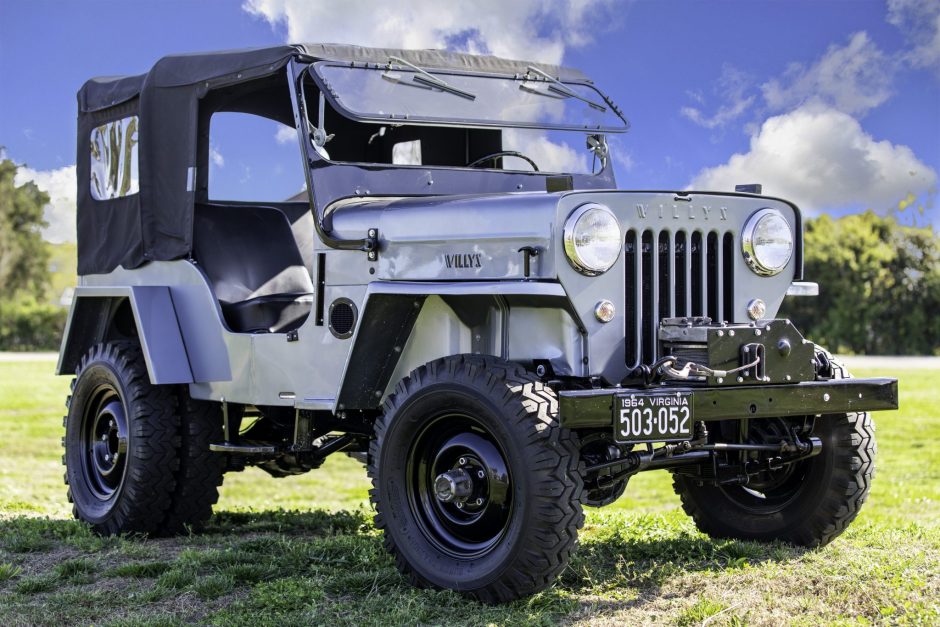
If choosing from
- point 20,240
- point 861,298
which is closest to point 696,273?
point 861,298

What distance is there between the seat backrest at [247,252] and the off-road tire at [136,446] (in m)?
0.76

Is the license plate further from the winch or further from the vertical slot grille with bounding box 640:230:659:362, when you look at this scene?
the vertical slot grille with bounding box 640:230:659:362

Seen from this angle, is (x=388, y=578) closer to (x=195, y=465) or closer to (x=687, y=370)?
(x=687, y=370)

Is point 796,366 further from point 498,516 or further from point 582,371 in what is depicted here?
point 498,516

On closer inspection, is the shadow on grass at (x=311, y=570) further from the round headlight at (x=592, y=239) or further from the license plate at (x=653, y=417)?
the round headlight at (x=592, y=239)

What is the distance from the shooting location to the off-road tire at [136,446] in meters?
7.73

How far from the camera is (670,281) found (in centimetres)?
603

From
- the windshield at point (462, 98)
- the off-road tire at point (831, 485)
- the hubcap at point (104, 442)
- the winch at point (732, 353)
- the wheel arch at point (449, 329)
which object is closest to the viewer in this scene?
the winch at point (732, 353)

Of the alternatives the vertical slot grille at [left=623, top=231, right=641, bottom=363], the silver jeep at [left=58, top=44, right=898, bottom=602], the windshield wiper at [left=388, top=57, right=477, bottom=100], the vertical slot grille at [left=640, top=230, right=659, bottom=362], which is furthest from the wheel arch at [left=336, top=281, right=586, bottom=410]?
the windshield wiper at [left=388, top=57, right=477, bottom=100]

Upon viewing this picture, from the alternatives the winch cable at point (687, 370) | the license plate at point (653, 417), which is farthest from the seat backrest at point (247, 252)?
the license plate at point (653, 417)

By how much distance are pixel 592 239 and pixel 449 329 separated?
0.95 meters

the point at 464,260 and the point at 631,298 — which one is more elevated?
the point at 464,260

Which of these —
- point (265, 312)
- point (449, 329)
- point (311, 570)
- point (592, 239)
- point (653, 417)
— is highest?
point (592, 239)

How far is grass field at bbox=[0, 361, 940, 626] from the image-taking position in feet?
17.7
